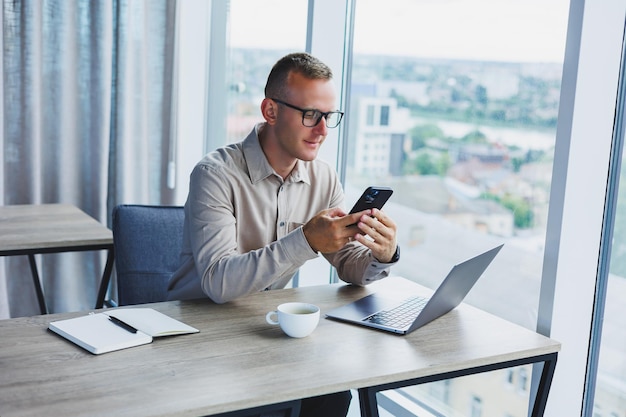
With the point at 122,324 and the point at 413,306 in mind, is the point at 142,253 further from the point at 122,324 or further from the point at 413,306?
the point at 413,306

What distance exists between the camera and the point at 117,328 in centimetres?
167

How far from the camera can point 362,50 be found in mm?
2949

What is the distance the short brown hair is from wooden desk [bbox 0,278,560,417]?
0.60m

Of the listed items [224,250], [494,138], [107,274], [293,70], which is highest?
[293,70]

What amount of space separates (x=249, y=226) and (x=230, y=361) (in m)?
0.66

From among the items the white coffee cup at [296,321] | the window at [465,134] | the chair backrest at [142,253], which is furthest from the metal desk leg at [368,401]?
the chair backrest at [142,253]

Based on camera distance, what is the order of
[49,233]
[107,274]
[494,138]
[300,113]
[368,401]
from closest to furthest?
[368,401] < [300,113] < [494,138] < [49,233] < [107,274]

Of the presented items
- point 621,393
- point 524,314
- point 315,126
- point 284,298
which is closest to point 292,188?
point 315,126

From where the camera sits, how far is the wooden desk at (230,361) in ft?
4.39

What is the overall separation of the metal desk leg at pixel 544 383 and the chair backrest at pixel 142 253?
1247 mm

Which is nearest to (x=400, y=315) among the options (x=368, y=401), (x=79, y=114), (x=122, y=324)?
(x=368, y=401)

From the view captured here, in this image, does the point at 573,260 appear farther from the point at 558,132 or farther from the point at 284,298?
the point at 284,298

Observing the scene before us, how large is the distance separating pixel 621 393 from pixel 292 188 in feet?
3.50

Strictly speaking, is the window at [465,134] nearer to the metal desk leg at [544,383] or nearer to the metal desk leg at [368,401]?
the metal desk leg at [544,383]
